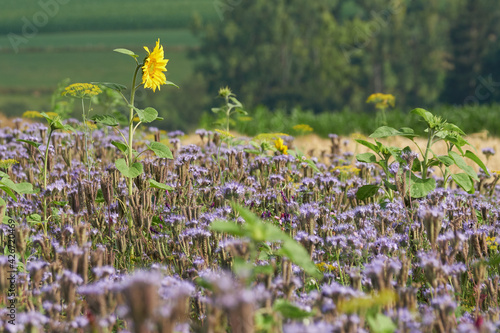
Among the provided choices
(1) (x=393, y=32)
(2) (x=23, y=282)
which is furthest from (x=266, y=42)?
(2) (x=23, y=282)

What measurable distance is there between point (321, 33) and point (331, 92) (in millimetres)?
4892

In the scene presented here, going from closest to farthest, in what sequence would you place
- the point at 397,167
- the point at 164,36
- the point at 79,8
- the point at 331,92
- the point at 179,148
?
the point at 397,167 → the point at 179,148 → the point at 331,92 → the point at 164,36 → the point at 79,8

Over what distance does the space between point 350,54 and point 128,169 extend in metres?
42.0

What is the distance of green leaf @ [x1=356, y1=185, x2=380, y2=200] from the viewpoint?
4297 millimetres

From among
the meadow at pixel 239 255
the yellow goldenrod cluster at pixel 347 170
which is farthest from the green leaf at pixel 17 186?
the yellow goldenrod cluster at pixel 347 170

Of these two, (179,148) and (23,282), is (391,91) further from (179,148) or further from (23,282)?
(23,282)

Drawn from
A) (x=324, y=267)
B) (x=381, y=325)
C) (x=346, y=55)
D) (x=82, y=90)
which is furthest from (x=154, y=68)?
(x=346, y=55)

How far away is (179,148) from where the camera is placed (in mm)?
6164

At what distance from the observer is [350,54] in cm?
4388

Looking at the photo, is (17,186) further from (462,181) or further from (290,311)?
(462,181)

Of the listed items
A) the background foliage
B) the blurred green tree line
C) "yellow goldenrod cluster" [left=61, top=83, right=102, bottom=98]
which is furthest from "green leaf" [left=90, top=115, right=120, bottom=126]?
the blurred green tree line

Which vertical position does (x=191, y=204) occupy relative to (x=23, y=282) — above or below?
above

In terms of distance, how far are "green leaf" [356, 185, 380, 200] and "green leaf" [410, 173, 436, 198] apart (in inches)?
10.9

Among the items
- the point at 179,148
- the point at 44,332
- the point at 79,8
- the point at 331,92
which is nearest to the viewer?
the point at 44,332
